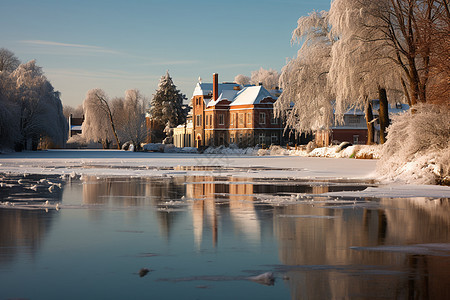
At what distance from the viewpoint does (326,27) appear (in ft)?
161

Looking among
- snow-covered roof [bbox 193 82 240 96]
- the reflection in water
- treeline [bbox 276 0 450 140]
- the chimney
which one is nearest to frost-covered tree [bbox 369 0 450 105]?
treeline [bbox 276 0 450 140]

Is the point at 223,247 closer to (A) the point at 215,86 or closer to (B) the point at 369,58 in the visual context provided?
(B) the point at 369,58

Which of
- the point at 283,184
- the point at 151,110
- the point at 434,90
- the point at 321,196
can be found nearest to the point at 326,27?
the point at 434,90

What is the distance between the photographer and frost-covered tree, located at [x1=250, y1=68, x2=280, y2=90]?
471 ft

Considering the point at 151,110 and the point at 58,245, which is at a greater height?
the point at 151,110

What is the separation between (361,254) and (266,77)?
138776 mm

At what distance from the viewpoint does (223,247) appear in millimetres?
9469

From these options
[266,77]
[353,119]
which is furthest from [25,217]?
[266,77]

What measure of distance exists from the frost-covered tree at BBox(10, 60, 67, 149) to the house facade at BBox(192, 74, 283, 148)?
1007 inches

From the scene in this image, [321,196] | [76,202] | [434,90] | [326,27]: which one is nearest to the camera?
[76,202]

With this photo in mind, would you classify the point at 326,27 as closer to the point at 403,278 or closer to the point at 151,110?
the point at 403,278

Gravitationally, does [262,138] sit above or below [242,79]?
below

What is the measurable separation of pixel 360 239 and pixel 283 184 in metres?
12.8

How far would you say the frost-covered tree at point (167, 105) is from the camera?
367 feet
